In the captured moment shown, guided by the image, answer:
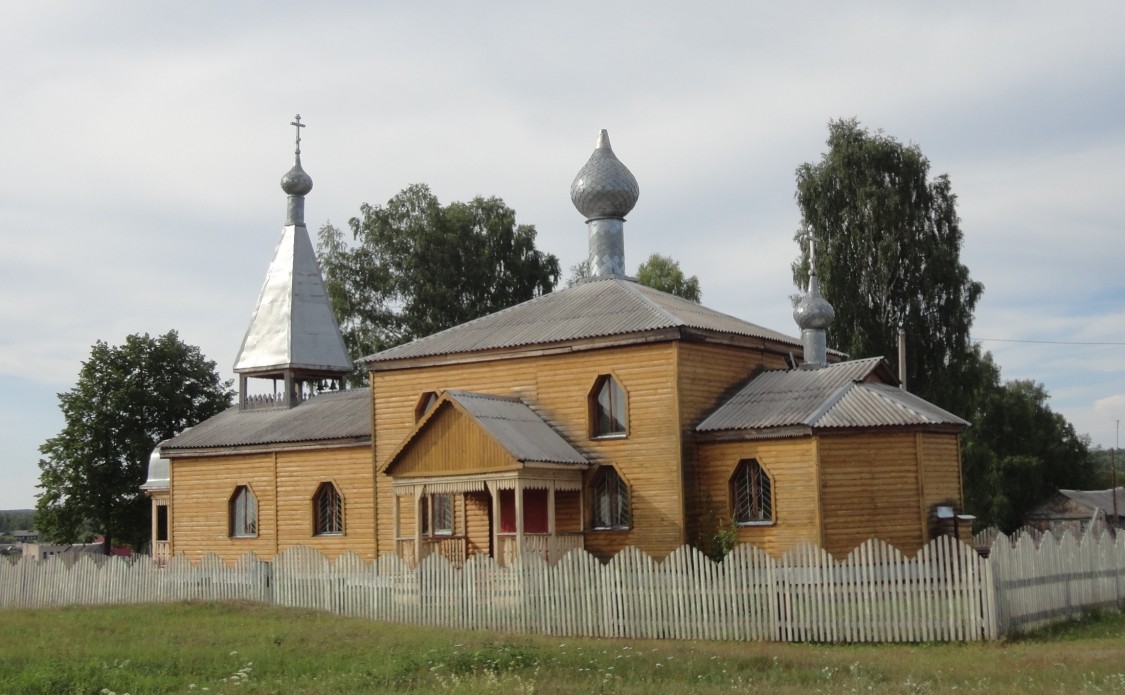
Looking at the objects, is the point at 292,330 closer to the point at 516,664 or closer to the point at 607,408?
the point at 607,408

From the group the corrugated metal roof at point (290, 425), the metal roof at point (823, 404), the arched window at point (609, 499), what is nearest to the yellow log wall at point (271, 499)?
the corrugated metal roof at point (290, 425)

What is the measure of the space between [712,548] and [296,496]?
10.7 m

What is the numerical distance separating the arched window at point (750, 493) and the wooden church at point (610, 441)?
3 cm

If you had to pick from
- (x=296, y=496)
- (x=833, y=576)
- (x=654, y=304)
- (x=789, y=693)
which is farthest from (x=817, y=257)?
(x=789, y=693)

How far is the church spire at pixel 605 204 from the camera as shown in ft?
90.1

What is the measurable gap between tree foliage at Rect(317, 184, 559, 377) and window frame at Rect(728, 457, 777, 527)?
2380 centimetres

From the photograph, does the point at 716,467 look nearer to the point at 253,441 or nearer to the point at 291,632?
the point at 291,632

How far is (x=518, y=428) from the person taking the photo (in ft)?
76.0

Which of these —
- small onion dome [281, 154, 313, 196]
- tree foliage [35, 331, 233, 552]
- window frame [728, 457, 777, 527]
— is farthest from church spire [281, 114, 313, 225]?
window frame [728, 457, 777, 527]

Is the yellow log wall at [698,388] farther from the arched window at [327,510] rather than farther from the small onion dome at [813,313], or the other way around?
the arched window at [327,510]

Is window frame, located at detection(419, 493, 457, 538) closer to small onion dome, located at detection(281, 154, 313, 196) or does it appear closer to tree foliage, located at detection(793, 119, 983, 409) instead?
small onion dome, located at detection(281, 154, 313, 196)

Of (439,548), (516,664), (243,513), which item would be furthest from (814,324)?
(243,513)

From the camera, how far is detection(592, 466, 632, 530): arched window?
77.0ft

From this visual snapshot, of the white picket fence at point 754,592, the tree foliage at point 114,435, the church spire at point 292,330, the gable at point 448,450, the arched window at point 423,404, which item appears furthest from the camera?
the tree foliage at point 114,435
